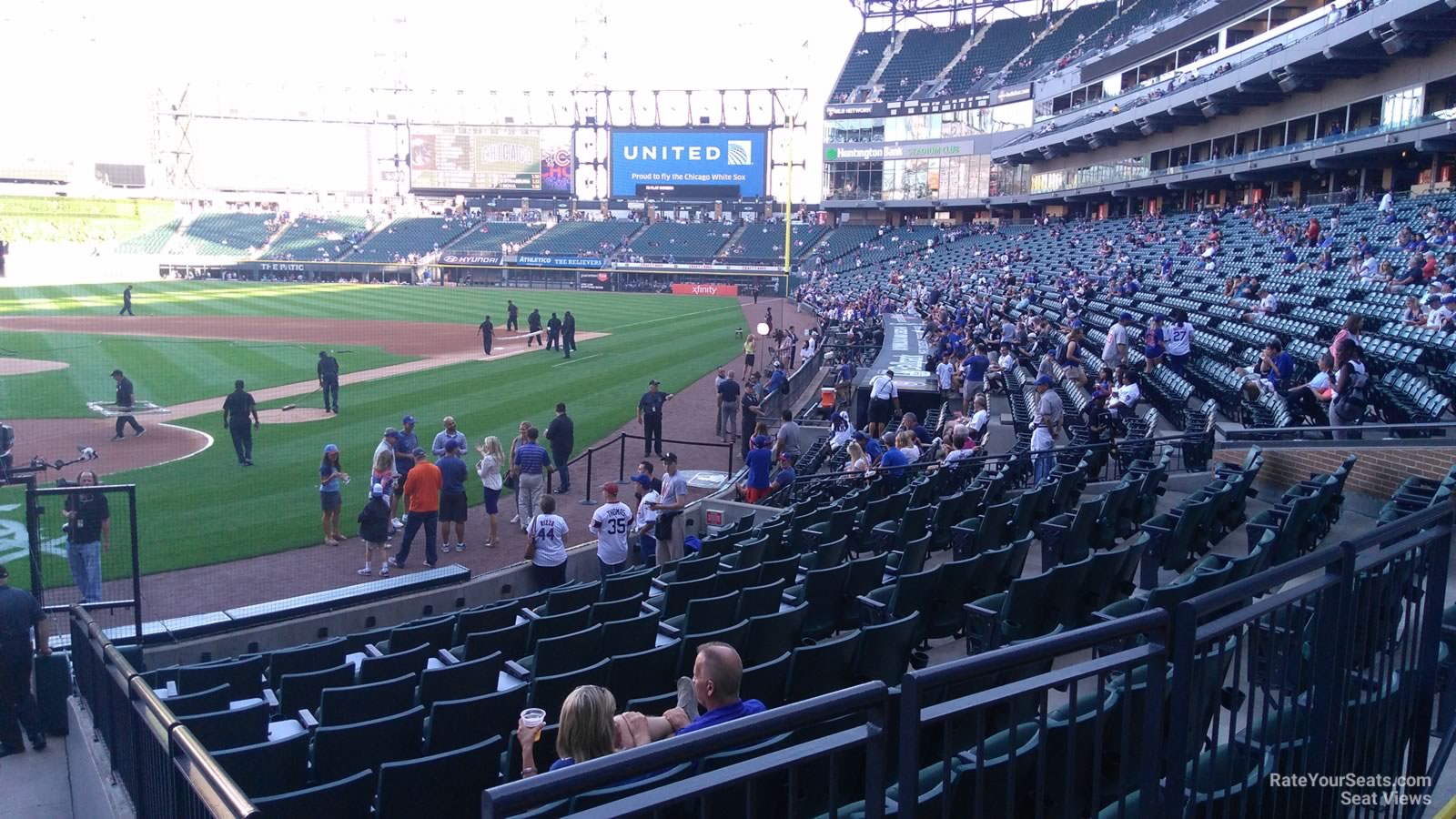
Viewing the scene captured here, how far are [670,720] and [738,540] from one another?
653cm

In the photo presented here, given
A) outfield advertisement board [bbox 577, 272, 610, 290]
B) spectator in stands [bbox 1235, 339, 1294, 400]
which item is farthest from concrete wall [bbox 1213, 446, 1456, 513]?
outfield advertisement board [bbox 577, 272, 610, 290]

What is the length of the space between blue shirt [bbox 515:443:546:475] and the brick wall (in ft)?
29.1

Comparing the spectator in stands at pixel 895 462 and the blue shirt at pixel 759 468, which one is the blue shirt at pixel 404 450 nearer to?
the blue shirt at pixel 759 468

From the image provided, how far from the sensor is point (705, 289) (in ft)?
241

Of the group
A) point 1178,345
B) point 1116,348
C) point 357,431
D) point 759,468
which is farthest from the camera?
point 357,431

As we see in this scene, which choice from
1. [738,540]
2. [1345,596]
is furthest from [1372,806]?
[738,540]

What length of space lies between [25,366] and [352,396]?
1189 centimetres

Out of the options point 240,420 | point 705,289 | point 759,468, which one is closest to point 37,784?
point 759,468

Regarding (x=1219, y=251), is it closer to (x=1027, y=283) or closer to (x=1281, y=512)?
(x=1027, y=283)

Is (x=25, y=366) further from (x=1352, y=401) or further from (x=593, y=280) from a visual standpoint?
(x=593, y=280)

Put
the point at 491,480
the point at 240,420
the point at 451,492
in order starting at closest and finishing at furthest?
1. the point at 451,492
2. the point at 491,480
3. the point at 240,420

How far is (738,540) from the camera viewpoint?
1077 cm

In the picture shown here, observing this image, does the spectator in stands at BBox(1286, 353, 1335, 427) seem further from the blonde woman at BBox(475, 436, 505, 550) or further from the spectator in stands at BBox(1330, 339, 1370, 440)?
the blonde woman at BBox(475, 436, 505, 550)

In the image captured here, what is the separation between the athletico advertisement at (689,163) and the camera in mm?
81750
